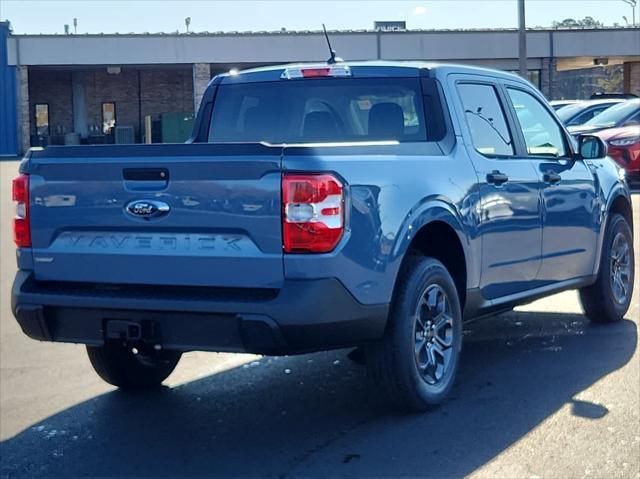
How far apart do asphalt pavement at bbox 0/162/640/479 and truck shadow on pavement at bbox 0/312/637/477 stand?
1 centimetres

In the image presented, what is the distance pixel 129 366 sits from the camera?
647 cm

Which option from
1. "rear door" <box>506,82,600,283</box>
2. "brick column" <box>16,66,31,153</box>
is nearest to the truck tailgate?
"rear door" <box>506,82,600,283</box>

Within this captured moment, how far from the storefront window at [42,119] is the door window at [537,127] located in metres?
43.1

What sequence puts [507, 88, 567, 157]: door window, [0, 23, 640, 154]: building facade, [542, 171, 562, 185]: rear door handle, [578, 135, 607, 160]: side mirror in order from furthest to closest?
[0, 23, 640, 154]: building facade, [578, 135, 607, 160]: side mirror, [507, 88, 567, 157]: door window, [542, 171, 562, 185]: rear door handle

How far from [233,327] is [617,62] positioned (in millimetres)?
44154

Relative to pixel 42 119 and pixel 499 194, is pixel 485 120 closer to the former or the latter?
pixel 499 194

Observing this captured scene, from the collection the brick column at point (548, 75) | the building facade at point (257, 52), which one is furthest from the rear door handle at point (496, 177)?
the brick column at point (548, 75)

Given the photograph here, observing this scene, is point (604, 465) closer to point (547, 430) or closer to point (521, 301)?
point (547, 430)

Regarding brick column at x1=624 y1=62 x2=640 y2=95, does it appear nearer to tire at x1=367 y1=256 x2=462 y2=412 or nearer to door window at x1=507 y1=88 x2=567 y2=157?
door window at x1=507 y1=88 x2=567 y2=157

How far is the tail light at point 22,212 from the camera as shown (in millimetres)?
5559

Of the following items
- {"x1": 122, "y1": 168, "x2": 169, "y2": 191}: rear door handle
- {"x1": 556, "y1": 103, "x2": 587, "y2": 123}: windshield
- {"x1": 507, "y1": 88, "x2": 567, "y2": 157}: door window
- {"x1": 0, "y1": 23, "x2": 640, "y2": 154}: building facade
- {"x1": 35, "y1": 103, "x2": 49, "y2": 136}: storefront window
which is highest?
{"x1": 0, "y1": 23, "x2": 640, "y2": 154}: building facade

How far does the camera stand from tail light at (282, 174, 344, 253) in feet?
16.2

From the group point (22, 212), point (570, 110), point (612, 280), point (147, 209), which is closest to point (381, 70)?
point (147, 209)

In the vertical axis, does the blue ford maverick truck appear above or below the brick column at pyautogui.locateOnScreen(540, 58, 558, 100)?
below
